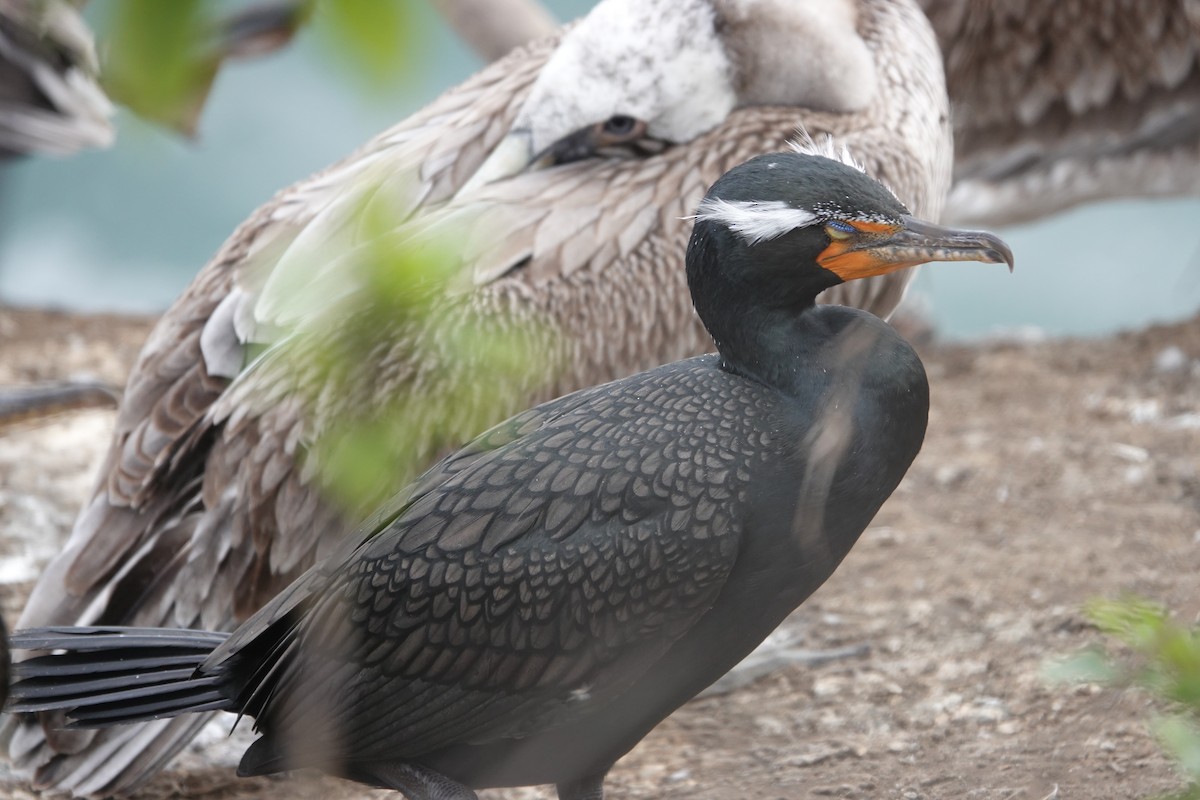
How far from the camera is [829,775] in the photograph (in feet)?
9.38

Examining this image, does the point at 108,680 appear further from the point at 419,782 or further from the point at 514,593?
the point at 514,593

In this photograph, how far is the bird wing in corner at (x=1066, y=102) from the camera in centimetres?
498

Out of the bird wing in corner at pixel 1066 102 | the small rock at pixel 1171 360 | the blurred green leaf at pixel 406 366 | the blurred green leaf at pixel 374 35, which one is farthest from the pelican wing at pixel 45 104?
the blurred green leaf at pixel 374 35

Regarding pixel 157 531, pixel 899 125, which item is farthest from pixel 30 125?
pixel 899 125

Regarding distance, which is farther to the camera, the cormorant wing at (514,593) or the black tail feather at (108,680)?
the black tail feather at (108,680)

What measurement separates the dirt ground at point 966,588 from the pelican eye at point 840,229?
117cm

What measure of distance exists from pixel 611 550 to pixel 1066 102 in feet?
12.9

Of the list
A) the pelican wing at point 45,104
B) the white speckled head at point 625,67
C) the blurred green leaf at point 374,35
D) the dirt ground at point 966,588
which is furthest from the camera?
the pelican wing at point 45,104

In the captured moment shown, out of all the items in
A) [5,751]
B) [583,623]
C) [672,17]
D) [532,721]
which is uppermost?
[672,17]

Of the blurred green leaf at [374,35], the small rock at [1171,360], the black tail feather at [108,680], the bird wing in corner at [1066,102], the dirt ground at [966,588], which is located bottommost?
the small rock at [1171,360]

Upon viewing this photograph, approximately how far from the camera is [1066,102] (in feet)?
17.3

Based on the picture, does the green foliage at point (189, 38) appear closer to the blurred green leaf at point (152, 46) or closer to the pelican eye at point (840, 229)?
the blurred green leaf at point (152, 46)

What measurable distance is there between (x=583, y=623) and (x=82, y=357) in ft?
12.2

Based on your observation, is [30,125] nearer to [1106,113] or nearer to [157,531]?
[157,531]
